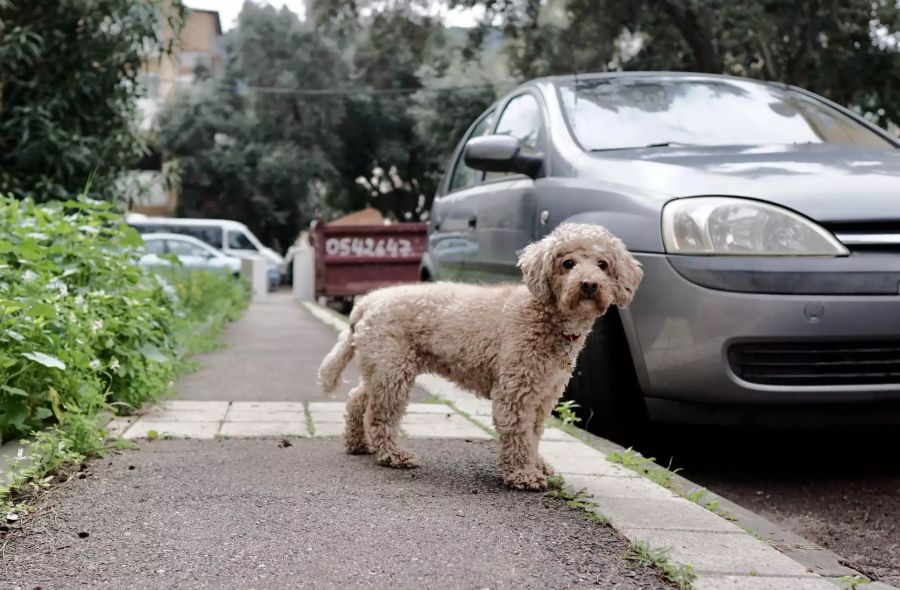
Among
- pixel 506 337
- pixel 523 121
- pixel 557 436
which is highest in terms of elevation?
pixel 523 121

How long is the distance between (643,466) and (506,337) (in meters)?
0.86

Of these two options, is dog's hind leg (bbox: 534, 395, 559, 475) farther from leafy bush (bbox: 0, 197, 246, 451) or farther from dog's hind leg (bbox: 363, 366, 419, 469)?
leafy bush (bbox: 0, 197, 246, 451)

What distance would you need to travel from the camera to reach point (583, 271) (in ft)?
11.8

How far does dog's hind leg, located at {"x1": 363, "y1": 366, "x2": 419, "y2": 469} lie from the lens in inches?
163

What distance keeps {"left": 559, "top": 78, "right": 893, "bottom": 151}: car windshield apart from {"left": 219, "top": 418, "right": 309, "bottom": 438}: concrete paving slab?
208 cm

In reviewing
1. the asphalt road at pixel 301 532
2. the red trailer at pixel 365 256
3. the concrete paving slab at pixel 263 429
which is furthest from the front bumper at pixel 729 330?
the red trailer at pixel 365 256

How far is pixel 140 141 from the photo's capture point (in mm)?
10469

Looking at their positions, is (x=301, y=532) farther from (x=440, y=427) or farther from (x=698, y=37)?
(x=698, y=37)

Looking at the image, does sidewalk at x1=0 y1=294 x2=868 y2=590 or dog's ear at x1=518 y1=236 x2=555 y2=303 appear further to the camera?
dog's ear at x1=518 y1=236 x2=555 y2=303

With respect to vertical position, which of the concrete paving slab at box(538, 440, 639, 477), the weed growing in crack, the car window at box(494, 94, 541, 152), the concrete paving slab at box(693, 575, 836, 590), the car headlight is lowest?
the concrete paving slab at box(538, 440, 639, 477)

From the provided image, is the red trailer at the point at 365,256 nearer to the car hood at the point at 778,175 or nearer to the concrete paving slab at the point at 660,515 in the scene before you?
the car hood at the point at 778,175

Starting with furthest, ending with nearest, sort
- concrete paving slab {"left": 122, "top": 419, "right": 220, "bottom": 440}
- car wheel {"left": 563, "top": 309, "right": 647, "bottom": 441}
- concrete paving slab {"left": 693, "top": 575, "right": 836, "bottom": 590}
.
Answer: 1. concrete paving slab {"left": 122, "top": 419, "right": 220, "bottom": 440}
2. car wheel {"left": 563, "top": 309, "right": 647, "bottom": 441}
3. concrete paving slab {"left": 693, "top": 575, "right": 836, "bottom": 590}

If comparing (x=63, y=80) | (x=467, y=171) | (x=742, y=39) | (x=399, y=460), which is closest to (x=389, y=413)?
(x=399, y=460)

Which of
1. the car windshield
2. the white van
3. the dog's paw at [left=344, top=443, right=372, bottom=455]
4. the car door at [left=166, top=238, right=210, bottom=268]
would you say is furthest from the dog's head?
the white van
